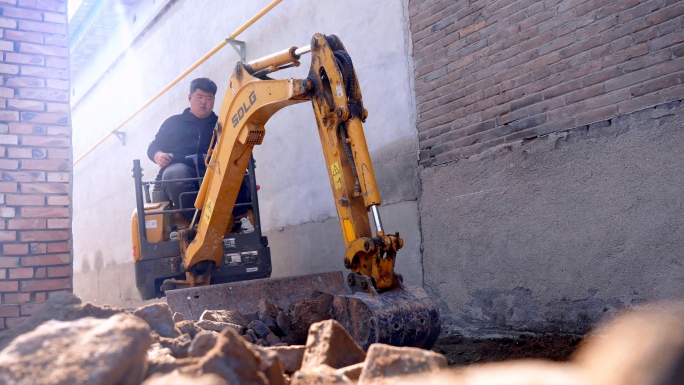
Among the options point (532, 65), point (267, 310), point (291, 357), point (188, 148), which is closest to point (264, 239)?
point (188, 148)

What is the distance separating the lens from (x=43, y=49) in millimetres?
4527

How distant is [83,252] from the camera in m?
14.9

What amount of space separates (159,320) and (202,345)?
535mm

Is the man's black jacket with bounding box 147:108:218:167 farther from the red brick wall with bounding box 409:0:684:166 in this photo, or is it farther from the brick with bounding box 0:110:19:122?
the red brick wall with bounding box 409:0:684:166

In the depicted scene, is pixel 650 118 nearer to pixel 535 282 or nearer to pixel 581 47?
pixel 581 47

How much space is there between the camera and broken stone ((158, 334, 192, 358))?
2.10 metres

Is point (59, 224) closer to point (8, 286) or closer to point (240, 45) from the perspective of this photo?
point (8, 286)

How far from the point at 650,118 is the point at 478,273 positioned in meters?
1.80

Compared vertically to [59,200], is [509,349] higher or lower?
lower

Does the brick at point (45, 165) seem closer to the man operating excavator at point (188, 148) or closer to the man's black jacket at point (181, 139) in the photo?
the man operating excavator at point (188, 148)

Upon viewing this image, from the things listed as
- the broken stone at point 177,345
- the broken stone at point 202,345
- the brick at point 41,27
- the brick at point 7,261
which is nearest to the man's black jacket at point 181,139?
the brick at point 41,27

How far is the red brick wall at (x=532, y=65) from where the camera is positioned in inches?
153

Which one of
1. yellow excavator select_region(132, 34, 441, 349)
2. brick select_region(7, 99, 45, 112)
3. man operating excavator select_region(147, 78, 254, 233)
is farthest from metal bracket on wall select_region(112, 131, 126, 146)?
brick select_region(7, 99, 45, 112)

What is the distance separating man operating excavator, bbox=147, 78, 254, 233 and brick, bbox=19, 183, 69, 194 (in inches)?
54.2
